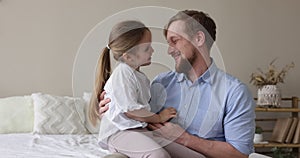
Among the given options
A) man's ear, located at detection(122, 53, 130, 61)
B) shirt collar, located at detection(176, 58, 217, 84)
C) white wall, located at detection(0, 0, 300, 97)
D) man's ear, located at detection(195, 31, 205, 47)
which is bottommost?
white wall, located at detection(0, 0, 300, 97)

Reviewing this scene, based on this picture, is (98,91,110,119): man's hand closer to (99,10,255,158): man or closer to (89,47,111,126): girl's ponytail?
(89,47,111,126): girl's ponytail

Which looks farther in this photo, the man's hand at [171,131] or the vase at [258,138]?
the vase at [258,138]

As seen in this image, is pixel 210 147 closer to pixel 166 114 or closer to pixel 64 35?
pixel 166 114

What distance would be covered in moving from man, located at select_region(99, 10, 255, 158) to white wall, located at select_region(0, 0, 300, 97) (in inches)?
82.5

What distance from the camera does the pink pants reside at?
1.26 metres

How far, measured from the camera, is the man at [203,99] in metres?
1.45

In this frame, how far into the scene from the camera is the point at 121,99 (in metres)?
1.30

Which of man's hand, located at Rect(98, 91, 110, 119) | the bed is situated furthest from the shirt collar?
the bed

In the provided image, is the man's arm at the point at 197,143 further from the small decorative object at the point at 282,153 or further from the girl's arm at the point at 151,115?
the small decorative object at the point at 282,153

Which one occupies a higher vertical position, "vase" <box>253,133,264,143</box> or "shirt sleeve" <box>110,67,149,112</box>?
"shirt sleeve" <box>110,67,149,112</box>

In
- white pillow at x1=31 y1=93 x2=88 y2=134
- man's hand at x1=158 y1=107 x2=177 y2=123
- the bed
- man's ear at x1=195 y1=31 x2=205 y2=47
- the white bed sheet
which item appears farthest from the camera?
white pillow at x1=31 y1=93 x2=88 y2=134

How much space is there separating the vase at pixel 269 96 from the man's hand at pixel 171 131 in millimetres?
2257

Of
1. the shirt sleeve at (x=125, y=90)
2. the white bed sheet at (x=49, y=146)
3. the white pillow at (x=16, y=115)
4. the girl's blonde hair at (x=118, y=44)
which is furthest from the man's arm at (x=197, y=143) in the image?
the white pillow at (x=16, y=115)

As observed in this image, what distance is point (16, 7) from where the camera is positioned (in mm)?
3441
